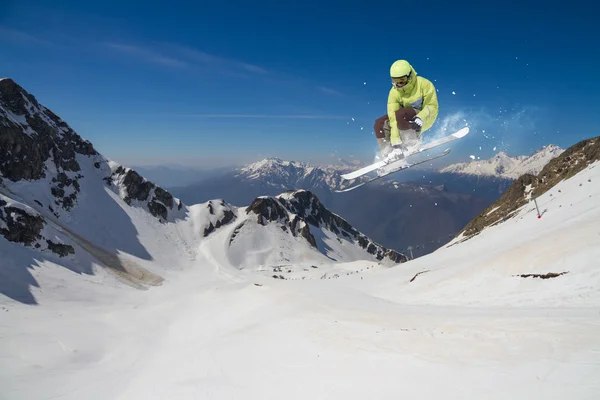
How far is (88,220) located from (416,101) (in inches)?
3865

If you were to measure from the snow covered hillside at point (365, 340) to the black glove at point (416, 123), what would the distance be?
7747 mm

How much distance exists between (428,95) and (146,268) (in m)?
81.9

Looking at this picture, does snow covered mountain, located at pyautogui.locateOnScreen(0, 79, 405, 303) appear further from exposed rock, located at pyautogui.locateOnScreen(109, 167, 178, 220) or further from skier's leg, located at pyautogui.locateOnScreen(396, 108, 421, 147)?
skier's leg, located at pyautogui.locateOnScreen(396, 108, 421, 147)

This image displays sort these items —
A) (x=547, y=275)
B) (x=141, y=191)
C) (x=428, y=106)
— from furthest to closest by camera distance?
(x=141, y=191)
(x=547, y=275)
(x=428, y=106)

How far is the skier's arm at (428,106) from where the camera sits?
43.4 ft

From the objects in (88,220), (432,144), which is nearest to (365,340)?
(432,144)

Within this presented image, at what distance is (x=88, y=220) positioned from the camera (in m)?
87.3

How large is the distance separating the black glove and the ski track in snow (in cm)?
774

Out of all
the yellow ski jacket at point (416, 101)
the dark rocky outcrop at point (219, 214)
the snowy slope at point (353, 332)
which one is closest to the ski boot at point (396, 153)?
the yellow ski jacket at point (416, 101)

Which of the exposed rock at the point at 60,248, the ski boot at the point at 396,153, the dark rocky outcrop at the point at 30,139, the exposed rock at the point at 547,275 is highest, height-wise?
the dark rocky outcrop at the point at 30,139

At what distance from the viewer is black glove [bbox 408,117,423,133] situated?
13.1 metres

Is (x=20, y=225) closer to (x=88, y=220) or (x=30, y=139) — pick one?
(x=88, y=220)

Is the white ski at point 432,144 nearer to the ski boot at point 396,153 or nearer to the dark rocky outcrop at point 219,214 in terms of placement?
the ski boot at point 396,153

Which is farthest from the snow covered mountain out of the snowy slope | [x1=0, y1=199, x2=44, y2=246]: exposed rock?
the snowy slope
